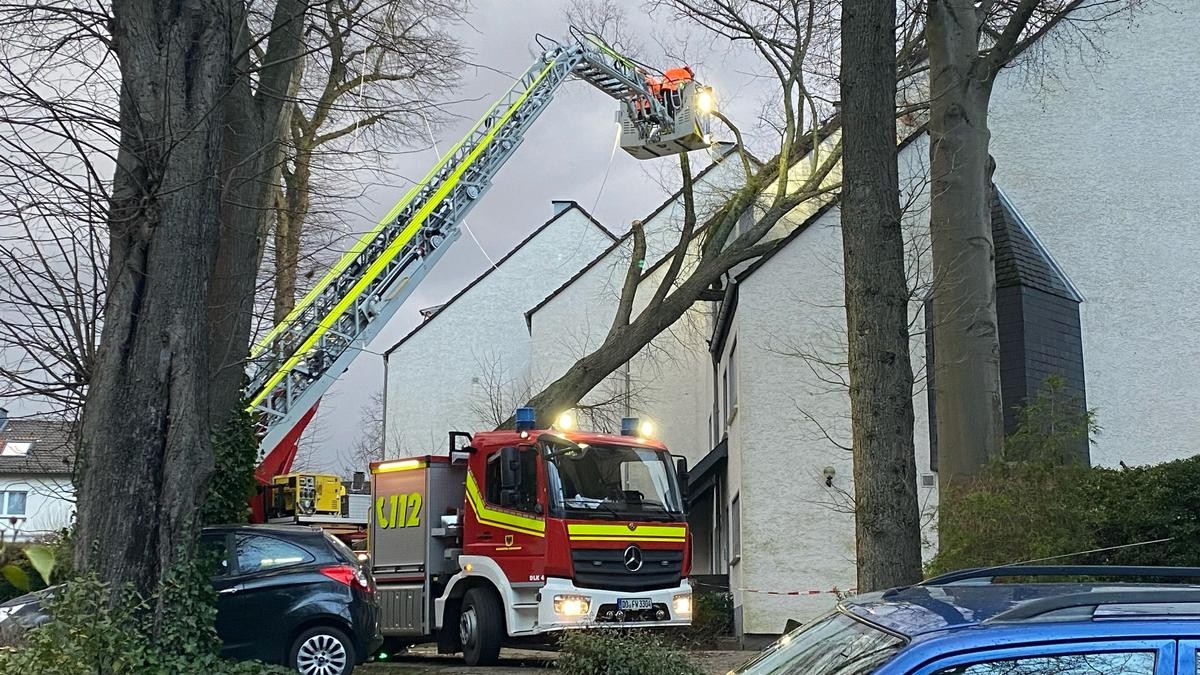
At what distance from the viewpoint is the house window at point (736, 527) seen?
18.5 m

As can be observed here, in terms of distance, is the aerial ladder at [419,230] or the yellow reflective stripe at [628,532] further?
the aerial ladder at [419,230]

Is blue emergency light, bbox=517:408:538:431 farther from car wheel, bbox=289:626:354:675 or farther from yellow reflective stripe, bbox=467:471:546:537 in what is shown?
car wheel, bbox=289:626:354:675

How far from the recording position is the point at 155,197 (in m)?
7.66

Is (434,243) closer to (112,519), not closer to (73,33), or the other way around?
(73,33)

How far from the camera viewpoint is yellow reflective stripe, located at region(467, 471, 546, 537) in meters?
12.8

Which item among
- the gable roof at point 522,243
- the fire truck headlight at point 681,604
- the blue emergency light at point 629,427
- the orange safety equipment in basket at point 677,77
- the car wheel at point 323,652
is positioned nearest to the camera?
the car wheel at point 323,652

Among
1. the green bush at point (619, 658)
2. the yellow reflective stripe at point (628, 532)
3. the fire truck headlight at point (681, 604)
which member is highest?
the yellow reflective stripe at point (628, 532)

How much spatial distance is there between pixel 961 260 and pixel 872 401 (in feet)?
17.3

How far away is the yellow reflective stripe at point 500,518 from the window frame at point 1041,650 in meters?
10.1

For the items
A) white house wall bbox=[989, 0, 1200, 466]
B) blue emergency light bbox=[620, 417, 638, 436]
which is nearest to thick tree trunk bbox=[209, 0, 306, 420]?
blue emergency light bbox=[620, 417, 638, 436]

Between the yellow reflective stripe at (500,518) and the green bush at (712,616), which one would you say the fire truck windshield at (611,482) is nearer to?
the yellow reflective stripe at (500,518)

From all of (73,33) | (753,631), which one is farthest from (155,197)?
(753,631)

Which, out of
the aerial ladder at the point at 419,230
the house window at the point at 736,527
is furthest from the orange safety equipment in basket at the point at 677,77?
the house window at the point at 736,527

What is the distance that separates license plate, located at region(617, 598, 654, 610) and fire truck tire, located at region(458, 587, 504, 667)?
1.41 meters
